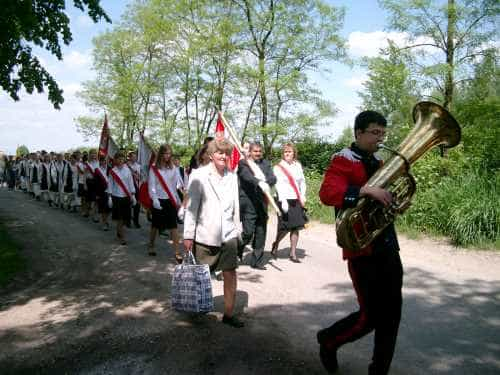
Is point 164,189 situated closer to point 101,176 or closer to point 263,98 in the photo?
point 101,176

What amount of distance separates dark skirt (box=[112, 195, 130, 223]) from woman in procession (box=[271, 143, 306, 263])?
12.0 ft

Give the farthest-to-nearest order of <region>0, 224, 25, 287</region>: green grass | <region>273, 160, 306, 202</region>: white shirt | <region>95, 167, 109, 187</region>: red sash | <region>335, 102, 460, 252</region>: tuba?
<region>95, 167, 109, 187</region>: red sash, <region>273, 160, 306, 202</region>: white shirt, <region>0, 224, 25, 287</region>: green grass, <region>335, 102, 460, 252</region>: tuba

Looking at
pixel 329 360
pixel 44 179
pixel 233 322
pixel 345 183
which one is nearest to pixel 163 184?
pixel 233 322

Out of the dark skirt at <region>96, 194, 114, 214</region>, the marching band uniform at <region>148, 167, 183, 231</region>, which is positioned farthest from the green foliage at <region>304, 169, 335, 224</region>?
the dark skirt at <region>96, 194, 114, 214</region>

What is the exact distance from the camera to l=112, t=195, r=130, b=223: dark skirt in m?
9.45

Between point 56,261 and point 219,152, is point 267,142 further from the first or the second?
point 219,152

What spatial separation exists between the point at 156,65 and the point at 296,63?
8.61 metres

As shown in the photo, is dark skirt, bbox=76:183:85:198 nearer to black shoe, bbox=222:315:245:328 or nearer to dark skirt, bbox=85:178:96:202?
dark skirt, bbox=85:178:96:202

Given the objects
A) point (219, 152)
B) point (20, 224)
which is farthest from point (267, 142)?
point (219, 152)

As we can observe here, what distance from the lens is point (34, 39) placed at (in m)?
8.44

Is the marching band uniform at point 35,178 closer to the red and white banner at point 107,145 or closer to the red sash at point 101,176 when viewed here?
the red sash at point 101,176

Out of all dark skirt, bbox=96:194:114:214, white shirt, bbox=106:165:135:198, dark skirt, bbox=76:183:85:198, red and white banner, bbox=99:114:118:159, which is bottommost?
dark skirt, bbox=96:194:114:214

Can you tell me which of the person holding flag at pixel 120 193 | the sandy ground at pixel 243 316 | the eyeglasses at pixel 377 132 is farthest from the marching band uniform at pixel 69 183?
the eyeglasses at pixel 377 132

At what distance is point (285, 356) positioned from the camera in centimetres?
392
